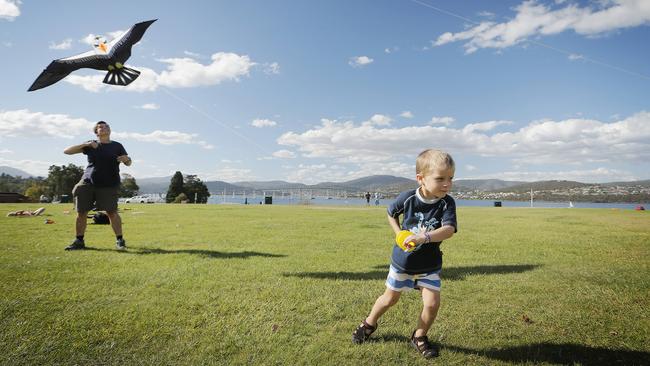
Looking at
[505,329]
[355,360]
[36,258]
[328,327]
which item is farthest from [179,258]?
[505,329]

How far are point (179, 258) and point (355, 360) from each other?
542 centimetres

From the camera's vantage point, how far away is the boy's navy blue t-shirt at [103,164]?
843cm

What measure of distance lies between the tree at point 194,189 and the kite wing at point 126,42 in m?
93.2

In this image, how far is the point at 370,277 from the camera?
630 cm

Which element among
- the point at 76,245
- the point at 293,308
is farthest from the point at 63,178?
the point at 293,308

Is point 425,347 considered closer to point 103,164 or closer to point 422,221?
point 422,221

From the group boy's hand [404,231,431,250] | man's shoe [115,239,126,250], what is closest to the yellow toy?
boy's hand [404,231,431,250]

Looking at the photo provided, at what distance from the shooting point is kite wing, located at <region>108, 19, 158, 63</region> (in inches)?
331

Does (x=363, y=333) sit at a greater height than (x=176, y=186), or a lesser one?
lesser

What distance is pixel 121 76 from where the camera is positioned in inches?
347

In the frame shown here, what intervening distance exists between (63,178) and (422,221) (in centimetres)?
11083

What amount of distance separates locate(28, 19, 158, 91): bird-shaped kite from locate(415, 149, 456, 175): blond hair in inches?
310

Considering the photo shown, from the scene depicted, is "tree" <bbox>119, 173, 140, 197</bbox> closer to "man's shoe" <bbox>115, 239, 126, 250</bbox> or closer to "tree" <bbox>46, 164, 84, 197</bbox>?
"tree" <bbox>46, 164, 84, 197</bbox>

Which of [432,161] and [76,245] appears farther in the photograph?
[76,245]
